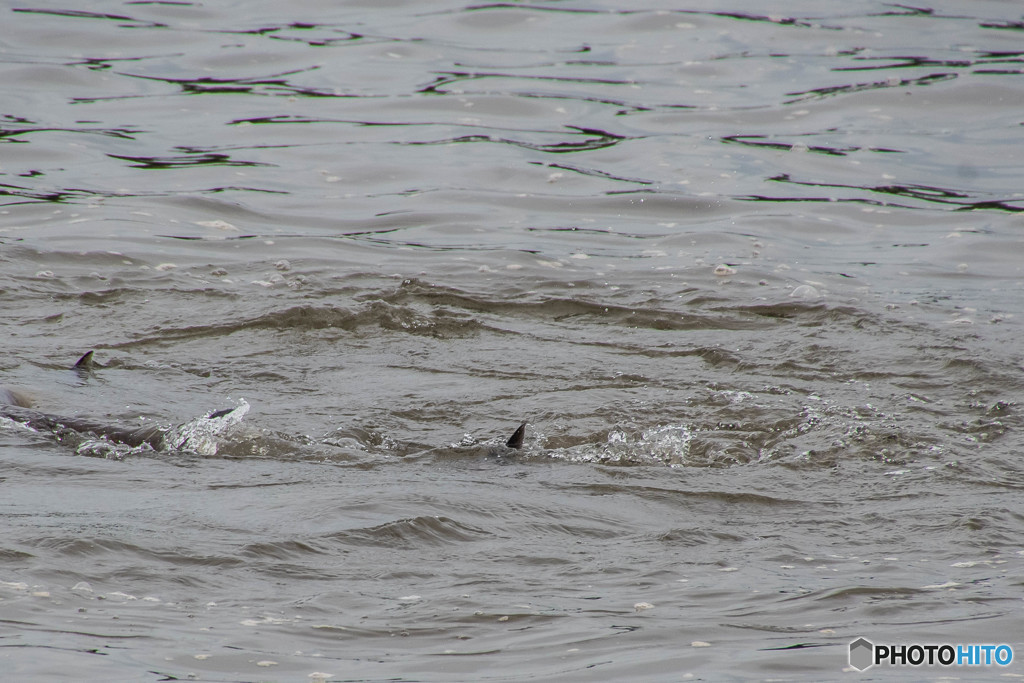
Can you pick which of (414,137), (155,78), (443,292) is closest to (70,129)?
(155,78)

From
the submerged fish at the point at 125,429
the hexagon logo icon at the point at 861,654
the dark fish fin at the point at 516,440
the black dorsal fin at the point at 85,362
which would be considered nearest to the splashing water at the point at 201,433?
the submerged fish at the point at 125,429

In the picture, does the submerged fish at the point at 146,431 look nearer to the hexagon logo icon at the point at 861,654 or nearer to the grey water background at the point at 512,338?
the grey water background at the point at 512,338

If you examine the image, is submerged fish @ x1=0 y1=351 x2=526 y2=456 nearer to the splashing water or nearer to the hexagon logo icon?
the splashing water

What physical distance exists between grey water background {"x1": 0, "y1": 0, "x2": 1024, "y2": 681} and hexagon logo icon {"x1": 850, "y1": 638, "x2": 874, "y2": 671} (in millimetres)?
76

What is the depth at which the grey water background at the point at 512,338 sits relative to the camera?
11.2 ft

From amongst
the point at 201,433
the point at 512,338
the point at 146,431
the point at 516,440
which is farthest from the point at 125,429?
the point at 512,338

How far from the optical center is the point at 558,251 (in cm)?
841

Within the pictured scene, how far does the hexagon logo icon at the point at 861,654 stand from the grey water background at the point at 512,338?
0.25 ft

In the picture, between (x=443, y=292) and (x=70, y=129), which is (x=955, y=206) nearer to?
(x=443, y=292)

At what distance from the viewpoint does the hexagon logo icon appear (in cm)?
317

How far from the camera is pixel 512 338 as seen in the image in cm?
670

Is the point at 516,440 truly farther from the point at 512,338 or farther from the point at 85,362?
the point at 85,362

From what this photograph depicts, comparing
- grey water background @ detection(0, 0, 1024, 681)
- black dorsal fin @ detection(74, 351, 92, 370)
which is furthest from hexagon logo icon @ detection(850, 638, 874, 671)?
black dorsal fin @ detection(74, 351, 92, 370)

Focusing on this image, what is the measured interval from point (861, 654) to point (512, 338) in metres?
3.69
